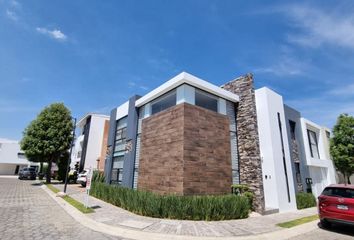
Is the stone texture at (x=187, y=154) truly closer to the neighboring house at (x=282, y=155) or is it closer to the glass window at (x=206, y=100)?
the glass window at (x=206, y=100)

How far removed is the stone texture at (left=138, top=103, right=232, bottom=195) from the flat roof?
1509 mm

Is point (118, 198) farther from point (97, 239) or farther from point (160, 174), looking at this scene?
point (97, 239)

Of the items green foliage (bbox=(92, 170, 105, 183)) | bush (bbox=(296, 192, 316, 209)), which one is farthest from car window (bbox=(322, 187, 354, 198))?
green foliage (bbox=(92, 170, 105, 183))

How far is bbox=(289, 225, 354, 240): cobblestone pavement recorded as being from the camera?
752 cm

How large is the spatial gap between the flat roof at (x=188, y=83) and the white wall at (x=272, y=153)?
2.02m

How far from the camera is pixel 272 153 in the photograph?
1324 cm

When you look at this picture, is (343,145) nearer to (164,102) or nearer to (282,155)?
(282,155)

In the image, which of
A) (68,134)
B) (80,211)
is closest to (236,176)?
(80,211)

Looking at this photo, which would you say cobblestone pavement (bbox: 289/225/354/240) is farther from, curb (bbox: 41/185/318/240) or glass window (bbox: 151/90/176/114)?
glass window (bbox: 151/90/176/114)

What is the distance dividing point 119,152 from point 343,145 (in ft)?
77.8

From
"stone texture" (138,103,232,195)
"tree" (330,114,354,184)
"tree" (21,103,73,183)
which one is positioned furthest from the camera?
"tree" (21,103,73,183)

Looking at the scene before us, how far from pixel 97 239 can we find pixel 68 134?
24.5 metres

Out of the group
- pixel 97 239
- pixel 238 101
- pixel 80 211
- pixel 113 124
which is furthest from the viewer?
pixel 113 124

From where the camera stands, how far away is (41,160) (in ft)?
86.9
